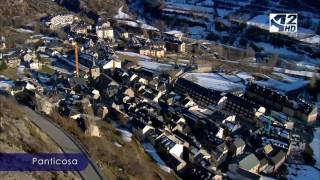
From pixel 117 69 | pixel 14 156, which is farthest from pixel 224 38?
pixel 14 156

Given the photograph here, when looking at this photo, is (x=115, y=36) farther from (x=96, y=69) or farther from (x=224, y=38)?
(x=96, y=69)

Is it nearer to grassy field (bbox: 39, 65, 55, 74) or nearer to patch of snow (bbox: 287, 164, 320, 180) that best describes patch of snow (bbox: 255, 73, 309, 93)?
patch of snow (bbox: 287, 164, 320, 180)

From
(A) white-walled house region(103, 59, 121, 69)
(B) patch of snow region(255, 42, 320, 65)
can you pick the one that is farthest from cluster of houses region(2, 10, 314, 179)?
(B) patch of snow region(255, 42, 320, 65)

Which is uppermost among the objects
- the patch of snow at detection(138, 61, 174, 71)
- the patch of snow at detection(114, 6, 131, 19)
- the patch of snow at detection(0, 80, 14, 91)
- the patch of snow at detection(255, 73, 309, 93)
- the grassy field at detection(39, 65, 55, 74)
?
the patch of snow at detection(114, 6, 131, 19)

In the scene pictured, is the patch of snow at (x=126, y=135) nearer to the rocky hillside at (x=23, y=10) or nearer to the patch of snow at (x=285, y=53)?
the patch of snow at (x=285, y=53)

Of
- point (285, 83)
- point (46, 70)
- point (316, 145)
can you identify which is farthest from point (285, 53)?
point (46, 70)

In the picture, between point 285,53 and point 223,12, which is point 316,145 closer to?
point 285,53

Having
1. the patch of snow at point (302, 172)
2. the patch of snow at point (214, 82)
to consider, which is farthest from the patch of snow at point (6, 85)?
the patch of snow at point (302, 172)
